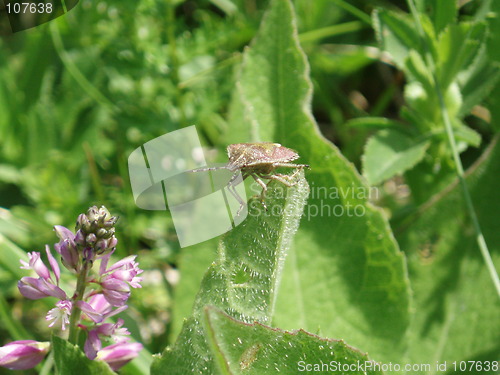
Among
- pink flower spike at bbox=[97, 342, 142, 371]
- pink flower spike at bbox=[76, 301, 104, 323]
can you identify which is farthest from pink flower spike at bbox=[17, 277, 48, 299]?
pink flower spike at bbox=[97, 342, 142, 371]

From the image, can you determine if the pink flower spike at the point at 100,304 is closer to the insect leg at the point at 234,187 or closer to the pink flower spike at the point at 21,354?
the pink flower spike at the point at 21,354

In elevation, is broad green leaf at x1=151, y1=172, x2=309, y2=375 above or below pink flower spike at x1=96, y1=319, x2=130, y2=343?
above

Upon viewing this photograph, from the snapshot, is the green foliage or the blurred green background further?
the blurred green background

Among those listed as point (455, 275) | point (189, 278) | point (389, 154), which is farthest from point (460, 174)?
point (189, 278)

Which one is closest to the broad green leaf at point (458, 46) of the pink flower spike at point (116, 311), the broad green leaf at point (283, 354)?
the broad green leaf at point (283, 354)

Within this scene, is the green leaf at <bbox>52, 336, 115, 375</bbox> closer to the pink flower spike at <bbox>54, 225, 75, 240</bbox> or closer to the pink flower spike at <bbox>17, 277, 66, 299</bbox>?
the pink flower spike at <bbox>17, 277, 66, 299</bbox>

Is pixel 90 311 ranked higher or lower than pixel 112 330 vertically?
higher

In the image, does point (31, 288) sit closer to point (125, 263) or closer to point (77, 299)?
point (77, 299)
